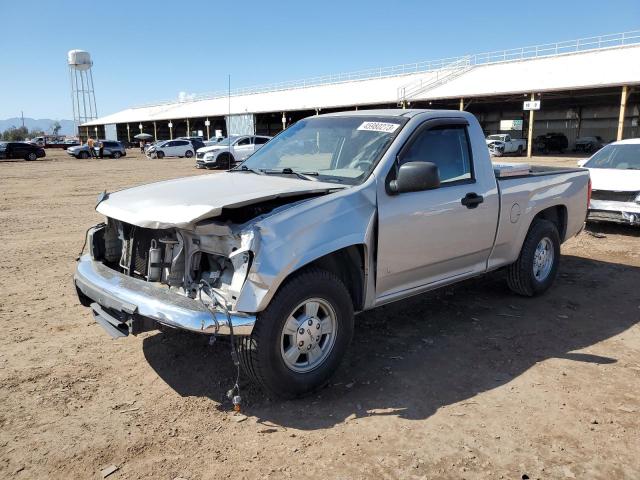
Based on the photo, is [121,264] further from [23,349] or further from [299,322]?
[299,322]

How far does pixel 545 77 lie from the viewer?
34625mm

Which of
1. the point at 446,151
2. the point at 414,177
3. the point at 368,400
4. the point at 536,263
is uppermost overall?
the point at 446,151

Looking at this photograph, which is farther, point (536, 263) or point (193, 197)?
point (536, 263)

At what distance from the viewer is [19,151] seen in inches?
1480

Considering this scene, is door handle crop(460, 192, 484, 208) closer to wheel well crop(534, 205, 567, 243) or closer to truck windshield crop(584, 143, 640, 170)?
wheel well crop(534, 205, 567, 243)

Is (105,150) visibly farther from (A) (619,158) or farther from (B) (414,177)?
(B) (414,177)

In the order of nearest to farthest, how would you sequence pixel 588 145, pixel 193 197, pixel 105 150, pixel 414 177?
Answer: 1. pixel 193 197
2. pixel 414 177
3. pixel 588 145
4. pixel 105 150

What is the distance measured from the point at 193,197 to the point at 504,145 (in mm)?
37050

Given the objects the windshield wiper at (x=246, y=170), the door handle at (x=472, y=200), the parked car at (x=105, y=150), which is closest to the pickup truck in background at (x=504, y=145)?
the parked car at (x=105, y=150)

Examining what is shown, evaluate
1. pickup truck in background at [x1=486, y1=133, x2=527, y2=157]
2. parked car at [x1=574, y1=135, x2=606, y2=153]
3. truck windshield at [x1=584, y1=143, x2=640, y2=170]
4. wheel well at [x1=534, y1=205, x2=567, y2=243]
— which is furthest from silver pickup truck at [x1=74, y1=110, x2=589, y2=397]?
parked car at [x1=574, y1=135, x2=606, y2=153]

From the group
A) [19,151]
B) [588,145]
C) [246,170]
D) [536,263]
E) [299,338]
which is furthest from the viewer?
[588,145]

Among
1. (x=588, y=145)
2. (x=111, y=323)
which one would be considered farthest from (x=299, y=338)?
(x=588, y=145)

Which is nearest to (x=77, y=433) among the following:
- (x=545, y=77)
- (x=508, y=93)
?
(x=508, y=93)

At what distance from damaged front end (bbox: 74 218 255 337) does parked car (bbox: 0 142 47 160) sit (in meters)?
39.1
